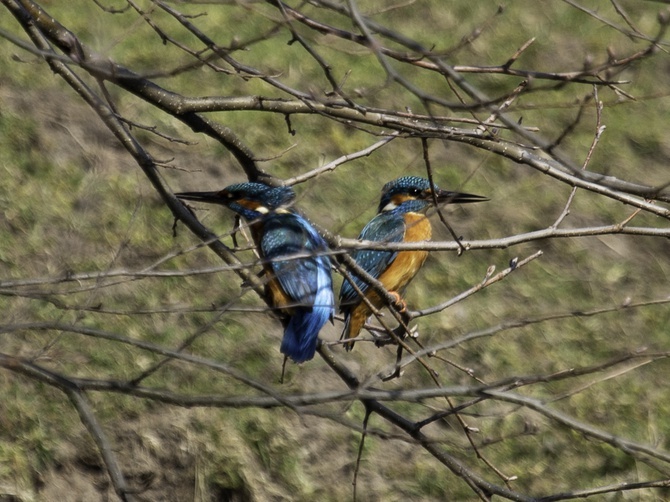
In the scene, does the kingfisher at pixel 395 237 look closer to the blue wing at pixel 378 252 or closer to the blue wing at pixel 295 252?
the blue wing at pixel 378 252

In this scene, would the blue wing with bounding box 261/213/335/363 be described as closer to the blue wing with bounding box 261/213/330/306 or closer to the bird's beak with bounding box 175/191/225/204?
the blue wing with bounding box 261/213/330/306

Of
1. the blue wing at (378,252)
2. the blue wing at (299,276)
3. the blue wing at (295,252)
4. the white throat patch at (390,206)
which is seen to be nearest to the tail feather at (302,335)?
the blue wing at (299,276)

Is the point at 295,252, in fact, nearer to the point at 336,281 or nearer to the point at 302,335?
the point at 302,335

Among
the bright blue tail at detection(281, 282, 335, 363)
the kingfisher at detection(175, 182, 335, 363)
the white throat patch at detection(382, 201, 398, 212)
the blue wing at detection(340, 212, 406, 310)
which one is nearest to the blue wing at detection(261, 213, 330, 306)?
the kingfisher at detection(175, 182, 335, 363)

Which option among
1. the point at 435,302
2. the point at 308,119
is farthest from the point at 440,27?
the point at 435,302

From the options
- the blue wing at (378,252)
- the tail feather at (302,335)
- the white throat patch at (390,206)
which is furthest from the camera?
the white throat patch at (390,206)

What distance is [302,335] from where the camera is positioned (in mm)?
2918

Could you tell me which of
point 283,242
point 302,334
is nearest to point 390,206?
point 283,242

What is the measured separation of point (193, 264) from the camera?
4.59 metres

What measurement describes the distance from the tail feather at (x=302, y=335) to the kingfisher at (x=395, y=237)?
53cm

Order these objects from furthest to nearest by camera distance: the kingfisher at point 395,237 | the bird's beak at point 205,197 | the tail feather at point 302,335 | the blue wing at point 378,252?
1. the blue wing at point 378,252
2. the kingfisher at point 395,237
3. the bird's beak at point 205,197
4. the tail feather at point 302,335

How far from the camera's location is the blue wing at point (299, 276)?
293 centimetres

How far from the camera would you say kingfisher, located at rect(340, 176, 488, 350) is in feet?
12.0

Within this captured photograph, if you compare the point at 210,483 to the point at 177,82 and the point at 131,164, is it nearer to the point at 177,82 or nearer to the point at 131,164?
the point at 131,164
